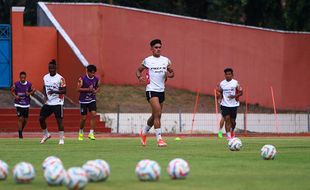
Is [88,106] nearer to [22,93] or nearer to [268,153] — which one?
[22,93]

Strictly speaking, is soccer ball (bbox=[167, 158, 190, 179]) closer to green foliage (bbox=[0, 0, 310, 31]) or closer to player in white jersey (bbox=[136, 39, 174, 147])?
player in white jersey (bbox=[136, 39, 174, 147])

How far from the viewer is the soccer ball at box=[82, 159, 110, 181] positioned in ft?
41.9

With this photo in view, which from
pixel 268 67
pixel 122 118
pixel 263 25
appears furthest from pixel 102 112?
pixel 263 25

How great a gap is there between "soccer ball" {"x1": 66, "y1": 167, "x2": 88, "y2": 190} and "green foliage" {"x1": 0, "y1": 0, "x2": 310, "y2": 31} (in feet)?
121

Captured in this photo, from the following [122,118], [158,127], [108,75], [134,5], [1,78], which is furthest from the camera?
[134,5]

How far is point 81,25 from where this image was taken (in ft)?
152

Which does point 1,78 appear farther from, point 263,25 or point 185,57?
point 263,25

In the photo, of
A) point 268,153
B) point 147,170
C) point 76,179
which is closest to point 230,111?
point 268,153

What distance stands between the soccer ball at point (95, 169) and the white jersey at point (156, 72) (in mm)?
10170

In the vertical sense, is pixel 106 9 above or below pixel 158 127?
above

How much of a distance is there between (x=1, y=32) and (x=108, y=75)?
6287 mm

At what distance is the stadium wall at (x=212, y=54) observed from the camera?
4684cm

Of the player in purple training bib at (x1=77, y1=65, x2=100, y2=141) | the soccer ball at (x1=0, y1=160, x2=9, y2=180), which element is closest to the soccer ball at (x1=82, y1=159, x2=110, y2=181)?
the soccer ball at (x1=0, y1=160, x2=9, y2=180)

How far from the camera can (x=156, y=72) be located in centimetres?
2312
